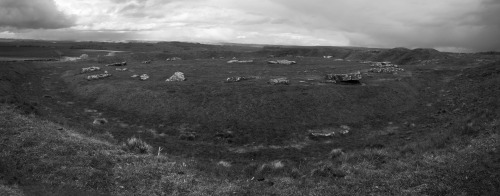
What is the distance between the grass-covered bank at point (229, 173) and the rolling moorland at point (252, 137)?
0.23 feet

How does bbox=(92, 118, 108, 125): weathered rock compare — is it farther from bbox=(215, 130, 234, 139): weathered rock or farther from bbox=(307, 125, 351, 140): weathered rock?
bbox=(307, 125, 351, 140): weathered rock

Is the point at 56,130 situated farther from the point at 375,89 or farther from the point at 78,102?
the point at 375,89

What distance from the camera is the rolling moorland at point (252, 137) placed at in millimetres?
18266

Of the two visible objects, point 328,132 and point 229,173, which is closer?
point 229,173

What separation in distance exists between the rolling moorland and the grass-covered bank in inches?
2.8

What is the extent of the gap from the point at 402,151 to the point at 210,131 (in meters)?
21.0

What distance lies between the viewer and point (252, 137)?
35.2 m

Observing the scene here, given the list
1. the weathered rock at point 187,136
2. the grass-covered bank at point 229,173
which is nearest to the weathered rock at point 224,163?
the grass-covered bank at point 229,173

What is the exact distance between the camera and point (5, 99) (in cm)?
3584

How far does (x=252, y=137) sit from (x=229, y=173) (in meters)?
13.3

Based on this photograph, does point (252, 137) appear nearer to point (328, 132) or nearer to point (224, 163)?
point (224, 163)

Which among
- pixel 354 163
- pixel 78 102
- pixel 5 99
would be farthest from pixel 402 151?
pixel 78 102

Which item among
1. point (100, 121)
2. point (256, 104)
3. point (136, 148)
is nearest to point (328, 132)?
point (256, 104)

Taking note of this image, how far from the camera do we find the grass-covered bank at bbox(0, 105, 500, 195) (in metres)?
17.2
